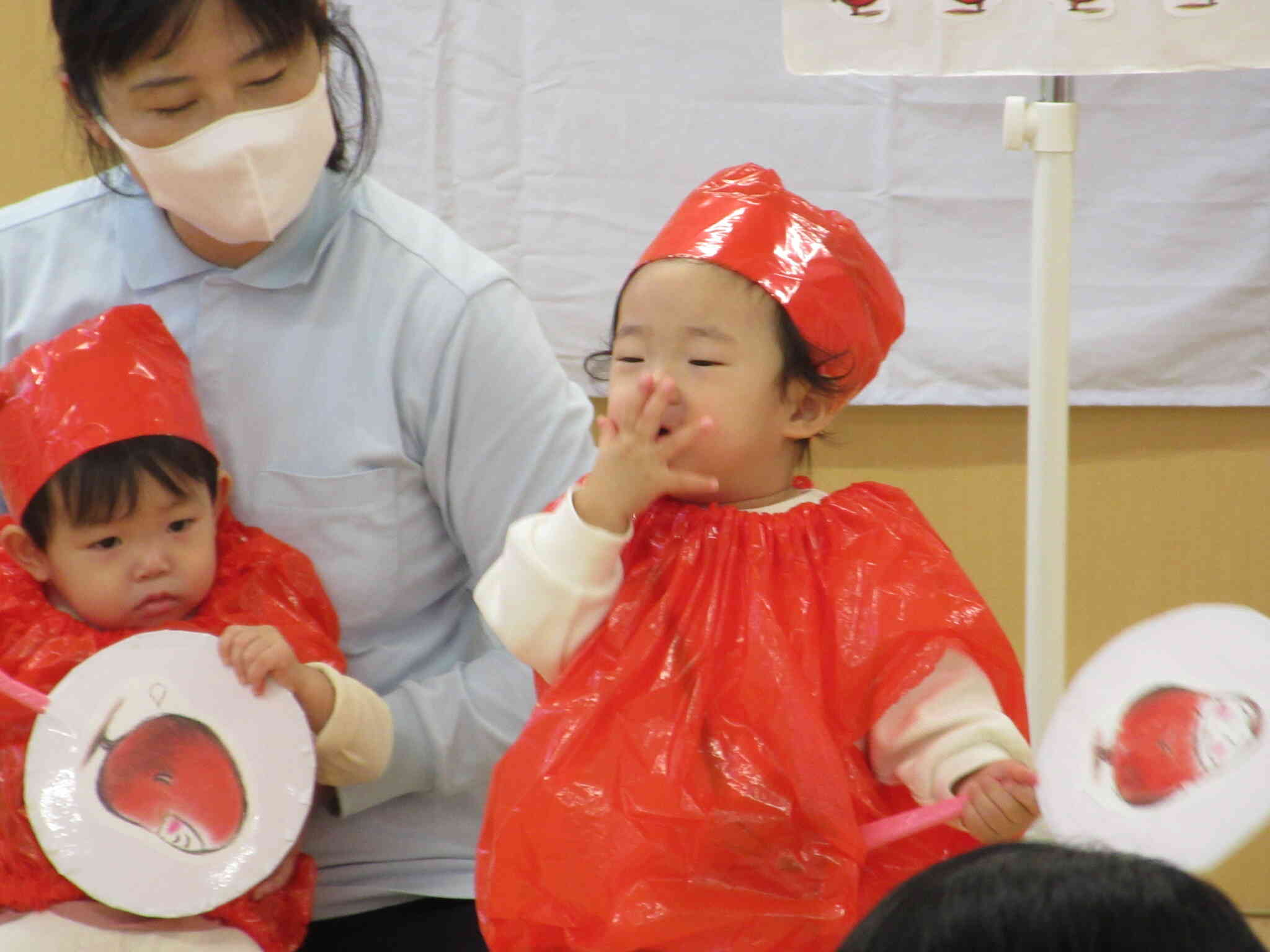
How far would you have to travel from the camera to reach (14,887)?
127cm

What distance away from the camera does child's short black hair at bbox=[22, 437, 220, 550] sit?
1316 mm

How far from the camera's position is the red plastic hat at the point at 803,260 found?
3.84ft

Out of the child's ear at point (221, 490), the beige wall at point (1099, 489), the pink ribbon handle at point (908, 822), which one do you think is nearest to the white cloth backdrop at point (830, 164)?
the beige wall at point (1099, 489)

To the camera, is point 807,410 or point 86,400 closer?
point 807,410

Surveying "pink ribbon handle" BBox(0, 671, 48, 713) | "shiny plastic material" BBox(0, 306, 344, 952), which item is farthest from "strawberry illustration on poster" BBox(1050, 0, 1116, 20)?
"pink ribbon handle" BBox(0, 671, 48, 713)

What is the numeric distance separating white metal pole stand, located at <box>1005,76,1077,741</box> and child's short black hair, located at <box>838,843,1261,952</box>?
1054 millimetres

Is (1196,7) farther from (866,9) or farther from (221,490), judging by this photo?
(221,490)

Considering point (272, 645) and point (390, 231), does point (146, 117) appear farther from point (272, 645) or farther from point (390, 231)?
point (272, 645)

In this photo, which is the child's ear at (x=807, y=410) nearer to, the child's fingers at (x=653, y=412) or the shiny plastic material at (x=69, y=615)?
the child's fingers at (x=653, y=412)

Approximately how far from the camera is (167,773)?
127cm

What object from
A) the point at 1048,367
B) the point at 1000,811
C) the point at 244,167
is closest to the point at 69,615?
the point at 244,167

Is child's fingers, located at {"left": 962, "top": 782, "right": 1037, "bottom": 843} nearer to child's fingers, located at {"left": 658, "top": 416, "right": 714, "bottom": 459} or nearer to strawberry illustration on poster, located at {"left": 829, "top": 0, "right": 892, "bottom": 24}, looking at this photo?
child's fingers, located at {"left": 658, "top": 416, "right": 714, "bottom": 459}

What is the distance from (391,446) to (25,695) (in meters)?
0.36

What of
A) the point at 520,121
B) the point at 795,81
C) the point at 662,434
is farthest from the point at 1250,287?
the point at 662,434
